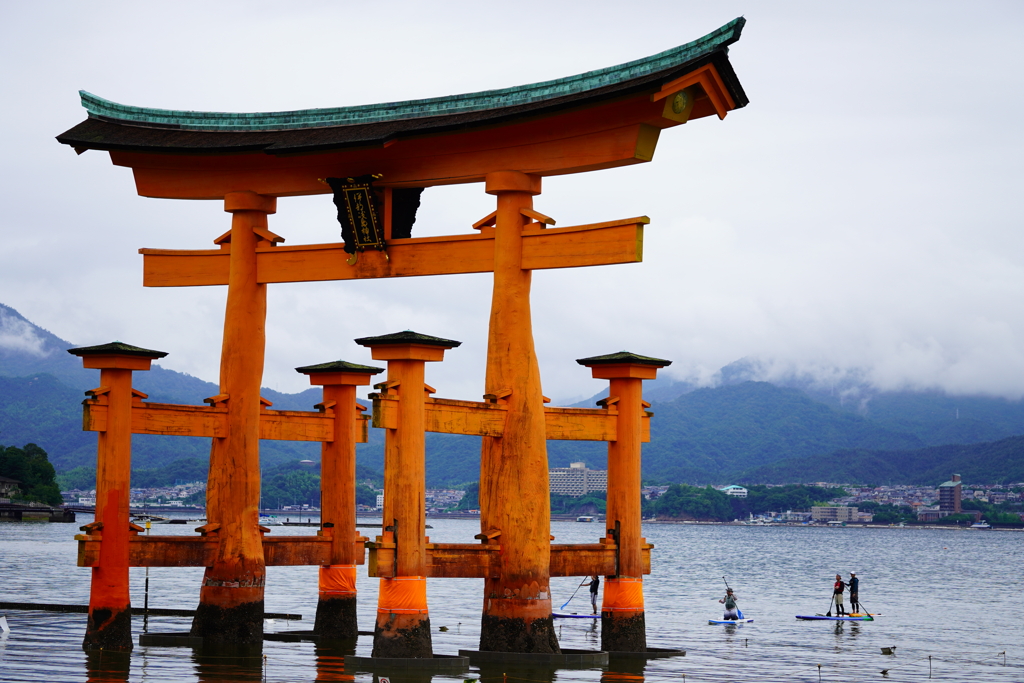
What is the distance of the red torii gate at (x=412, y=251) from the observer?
20375 mm

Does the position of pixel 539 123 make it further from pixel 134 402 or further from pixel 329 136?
pixel 134 402

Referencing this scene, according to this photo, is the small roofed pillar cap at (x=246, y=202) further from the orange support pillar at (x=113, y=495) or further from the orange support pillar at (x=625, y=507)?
the orange support pillar at (x=625, y=507)

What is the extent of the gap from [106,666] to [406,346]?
6.98m

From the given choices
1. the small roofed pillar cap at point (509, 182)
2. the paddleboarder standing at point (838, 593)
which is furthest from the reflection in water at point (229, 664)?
the paddleboarder standing at point (838, 593)

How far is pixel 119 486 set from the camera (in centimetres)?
2139

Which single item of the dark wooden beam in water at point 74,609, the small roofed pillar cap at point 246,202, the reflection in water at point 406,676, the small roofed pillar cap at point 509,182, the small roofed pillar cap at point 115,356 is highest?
the small roofed pillar cap at point 246,202

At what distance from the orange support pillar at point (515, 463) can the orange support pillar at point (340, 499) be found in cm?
469

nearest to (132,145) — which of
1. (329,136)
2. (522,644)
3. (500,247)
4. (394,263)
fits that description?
(329,136)

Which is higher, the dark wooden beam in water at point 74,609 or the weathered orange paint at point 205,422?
the weathered orange paint at point 205,422

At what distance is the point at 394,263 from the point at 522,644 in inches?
270

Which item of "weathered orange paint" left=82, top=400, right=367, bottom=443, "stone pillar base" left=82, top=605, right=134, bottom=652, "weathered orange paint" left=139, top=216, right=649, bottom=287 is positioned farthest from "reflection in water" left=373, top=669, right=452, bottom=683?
"weathered orange paint" left=139, top=216, right=649, bottom=287

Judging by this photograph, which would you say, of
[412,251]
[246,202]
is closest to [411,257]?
[412,251]

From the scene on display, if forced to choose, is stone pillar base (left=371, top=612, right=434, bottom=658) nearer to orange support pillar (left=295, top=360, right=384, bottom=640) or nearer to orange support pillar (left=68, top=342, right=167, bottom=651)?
orange support pillar (left=68, top=342, right=167, bottom=651)

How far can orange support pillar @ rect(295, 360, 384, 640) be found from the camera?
25.2 m
